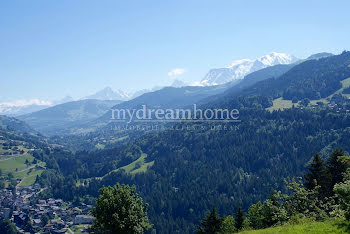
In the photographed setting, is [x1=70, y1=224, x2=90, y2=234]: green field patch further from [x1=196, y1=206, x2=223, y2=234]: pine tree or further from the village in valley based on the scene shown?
[x1=196, y1=206, x2=223, y2=234]: pine tree

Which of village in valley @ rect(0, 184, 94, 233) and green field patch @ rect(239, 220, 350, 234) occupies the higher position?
green field patch @ rect(239, 220, 350, 234)

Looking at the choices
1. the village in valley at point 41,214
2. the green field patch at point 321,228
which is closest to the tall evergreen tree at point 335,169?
the green field patch at point 321,228

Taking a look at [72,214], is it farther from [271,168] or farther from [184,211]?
[271,168]

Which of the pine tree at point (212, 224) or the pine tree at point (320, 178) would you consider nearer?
the pine tree at point (320, 178)

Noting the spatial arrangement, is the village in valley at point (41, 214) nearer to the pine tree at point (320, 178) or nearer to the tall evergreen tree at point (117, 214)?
the tall evergreen tree at point (117, 214)

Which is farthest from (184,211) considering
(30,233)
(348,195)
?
(348,195)

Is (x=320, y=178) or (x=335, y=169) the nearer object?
(x=320, y=178)

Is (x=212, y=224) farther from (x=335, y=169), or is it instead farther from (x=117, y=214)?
(x=117, y=214)

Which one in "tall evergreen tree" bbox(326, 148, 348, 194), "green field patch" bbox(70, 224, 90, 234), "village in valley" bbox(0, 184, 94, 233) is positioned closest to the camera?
"tall evergreen tree" bbox(326, 148, 348, 194)

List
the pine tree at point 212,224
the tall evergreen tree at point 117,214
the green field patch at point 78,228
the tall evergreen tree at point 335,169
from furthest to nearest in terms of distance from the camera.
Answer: the green field patch at point 78,228, the pine tree at point 212,224, the tall evergreen tree at point 335,169, the tall evergreen tree at point 117,214

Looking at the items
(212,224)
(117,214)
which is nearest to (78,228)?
(212,224)

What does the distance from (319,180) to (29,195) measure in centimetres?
20457

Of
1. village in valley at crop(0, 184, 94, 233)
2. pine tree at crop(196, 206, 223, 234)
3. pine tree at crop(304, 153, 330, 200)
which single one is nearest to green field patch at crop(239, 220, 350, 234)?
pine tree at crop(304, 153, 330, 200)

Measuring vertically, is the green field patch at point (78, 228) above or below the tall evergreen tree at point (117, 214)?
below
